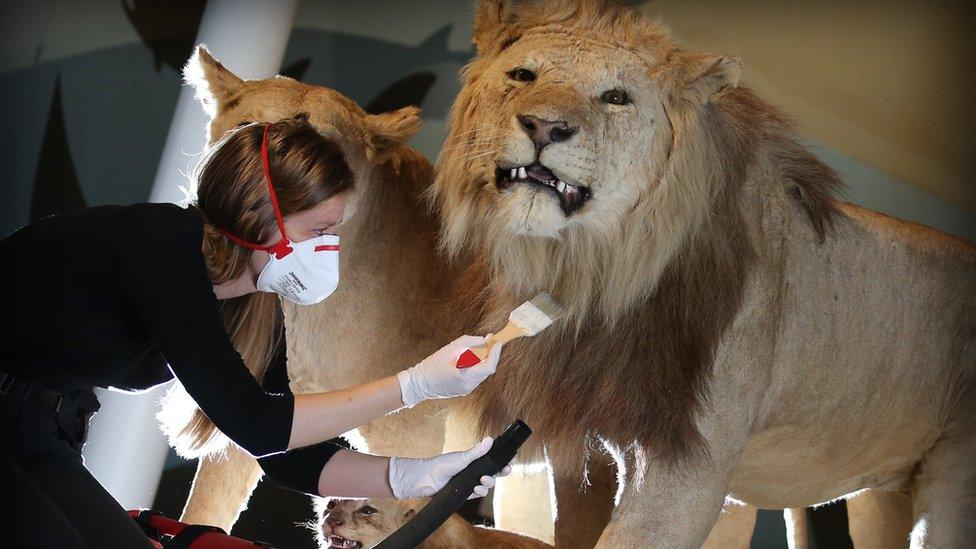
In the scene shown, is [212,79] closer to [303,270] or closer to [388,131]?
[388,131]

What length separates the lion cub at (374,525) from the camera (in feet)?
8.43

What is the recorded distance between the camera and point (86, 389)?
2164 mm

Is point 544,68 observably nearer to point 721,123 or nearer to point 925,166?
point 721,123

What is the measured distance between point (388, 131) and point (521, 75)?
72 cm

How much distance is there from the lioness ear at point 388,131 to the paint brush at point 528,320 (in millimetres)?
819

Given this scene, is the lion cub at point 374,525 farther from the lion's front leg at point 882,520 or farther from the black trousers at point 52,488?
the lion's front leg at point 882,520

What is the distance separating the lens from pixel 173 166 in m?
3.87

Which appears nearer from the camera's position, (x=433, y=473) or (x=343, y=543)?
(x=433, y=473)

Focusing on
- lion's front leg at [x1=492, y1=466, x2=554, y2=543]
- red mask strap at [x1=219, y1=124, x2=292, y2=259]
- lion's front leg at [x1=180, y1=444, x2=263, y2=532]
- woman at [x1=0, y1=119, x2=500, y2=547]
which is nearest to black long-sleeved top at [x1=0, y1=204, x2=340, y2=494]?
woman at [x1=0, y1=119, x2=500, y2=547]

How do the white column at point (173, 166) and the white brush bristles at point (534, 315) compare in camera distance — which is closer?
the white brush bristles at point (534, 315)

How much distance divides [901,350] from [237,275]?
5.78 feet

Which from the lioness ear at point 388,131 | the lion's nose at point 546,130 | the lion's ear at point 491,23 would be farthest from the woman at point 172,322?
the lioness ear at point 388,131

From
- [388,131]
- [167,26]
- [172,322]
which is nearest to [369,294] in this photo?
[388,131]

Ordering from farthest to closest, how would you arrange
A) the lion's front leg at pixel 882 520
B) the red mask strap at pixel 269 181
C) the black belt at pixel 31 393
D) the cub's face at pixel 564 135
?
the lion's front leg at pixel 882 520
the cub's face at pixel 564 135
the red mask strap at pixel 269 181
the black belt at pixel 31 393
